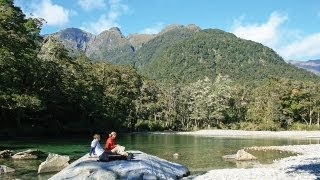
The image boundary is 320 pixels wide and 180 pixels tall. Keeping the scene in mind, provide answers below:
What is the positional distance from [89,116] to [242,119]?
46.0 meters

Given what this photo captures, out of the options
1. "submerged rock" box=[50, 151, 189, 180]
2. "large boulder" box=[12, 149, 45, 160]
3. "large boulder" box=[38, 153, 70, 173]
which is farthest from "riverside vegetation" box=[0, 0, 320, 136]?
"submerged rock" box=[50, 151, 189, 180]

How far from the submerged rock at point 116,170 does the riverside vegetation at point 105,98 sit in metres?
31.1

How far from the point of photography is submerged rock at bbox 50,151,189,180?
17.0 metres

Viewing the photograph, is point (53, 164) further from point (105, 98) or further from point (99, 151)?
point (105, 98)

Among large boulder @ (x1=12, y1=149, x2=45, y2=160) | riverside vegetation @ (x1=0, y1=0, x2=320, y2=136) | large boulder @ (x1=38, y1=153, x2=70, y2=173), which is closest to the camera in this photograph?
large boulder @ (x1=38, y1=153, x2=70, y2=173)

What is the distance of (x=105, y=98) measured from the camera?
83.3m

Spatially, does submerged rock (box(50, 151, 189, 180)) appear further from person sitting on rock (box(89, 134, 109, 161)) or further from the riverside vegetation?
the riverside vegetation

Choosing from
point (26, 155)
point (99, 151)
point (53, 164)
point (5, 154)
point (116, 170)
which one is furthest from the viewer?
point (5, 154)

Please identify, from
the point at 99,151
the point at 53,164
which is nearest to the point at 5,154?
the point at 53,164

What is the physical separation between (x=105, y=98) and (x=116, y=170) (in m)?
66.3

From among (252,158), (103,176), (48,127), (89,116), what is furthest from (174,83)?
(103,176)

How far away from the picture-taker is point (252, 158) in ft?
103

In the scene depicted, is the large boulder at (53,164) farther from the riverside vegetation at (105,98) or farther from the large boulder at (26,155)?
the riverside vegetation at (105,98)

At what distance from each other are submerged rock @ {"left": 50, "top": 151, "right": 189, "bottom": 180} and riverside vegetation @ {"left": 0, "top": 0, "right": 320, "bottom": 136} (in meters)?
31.1
